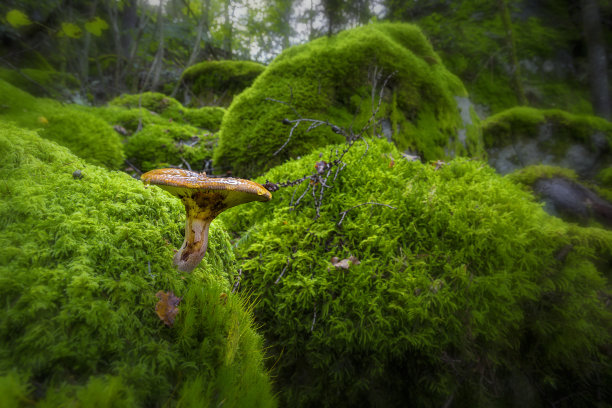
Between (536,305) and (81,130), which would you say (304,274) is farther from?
(81,130)

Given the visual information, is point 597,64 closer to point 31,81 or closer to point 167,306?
point 167,306

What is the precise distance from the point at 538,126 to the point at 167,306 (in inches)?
371

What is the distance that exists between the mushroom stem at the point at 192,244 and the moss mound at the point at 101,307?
3.1 inches

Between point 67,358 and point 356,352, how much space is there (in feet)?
5.16

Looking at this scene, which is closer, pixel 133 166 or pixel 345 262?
pixel 345 262

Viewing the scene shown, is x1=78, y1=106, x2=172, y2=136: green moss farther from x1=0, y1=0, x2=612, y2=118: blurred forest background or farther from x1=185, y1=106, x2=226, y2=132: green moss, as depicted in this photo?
x1=0, y1=0, x2=612, y2=118: blurred forest background

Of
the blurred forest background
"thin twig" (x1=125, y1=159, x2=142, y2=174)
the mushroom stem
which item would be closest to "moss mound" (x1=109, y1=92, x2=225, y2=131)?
the blurred forest background

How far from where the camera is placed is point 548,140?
720 centimetres

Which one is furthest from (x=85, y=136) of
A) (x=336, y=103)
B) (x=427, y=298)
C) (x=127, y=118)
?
(x=427, y=298)

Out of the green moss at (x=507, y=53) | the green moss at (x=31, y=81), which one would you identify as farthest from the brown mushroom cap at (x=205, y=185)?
the green moss at (x=507, y=53)

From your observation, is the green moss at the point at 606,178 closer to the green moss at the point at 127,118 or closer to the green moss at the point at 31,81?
the green moss at the point at 127,118

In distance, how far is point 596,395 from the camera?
205 cm

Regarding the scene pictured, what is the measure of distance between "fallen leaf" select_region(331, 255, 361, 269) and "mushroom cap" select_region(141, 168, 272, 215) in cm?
91

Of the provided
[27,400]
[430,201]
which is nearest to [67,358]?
[27,400]
